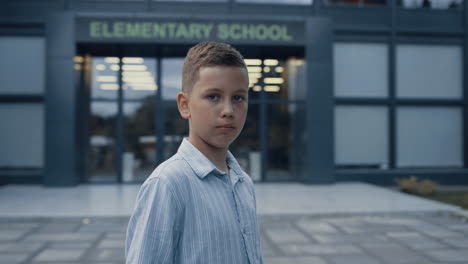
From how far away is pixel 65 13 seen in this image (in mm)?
12219

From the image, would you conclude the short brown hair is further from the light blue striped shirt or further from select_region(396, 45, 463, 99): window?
select_region(396, 45, 463, 99): window

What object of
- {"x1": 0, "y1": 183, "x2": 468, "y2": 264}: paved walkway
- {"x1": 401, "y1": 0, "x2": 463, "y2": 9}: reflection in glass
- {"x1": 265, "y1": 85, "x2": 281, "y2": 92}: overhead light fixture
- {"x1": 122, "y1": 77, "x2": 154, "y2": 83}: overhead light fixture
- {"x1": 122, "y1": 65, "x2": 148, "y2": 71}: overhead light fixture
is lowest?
{"x1": 0, "y1": 183, "x2": 468, "y2": 264}: paved walkway

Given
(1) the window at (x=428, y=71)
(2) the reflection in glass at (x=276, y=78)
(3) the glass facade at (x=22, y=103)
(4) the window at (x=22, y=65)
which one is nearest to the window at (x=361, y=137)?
(1) the window at (x=428, y=71)

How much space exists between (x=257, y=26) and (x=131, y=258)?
12.0m

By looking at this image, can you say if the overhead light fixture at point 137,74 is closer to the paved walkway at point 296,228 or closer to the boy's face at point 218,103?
the paved walkway at point 296,228

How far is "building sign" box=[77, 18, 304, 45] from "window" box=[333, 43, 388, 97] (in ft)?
5.95

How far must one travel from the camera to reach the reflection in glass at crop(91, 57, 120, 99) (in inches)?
523

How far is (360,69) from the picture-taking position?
13641 mm

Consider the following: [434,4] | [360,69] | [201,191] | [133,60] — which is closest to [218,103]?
[201,191]

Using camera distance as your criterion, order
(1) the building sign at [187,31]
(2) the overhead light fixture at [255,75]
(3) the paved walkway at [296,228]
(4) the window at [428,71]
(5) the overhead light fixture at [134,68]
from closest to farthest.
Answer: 1. (3) the paved walkway at [296,228]
2. (1) the building sign at [187,31]
3. (5) the overhead light fixture at [134,68]
4. (2) the overhead light fixture at [255,75]
5. (4) the window at [428,71]

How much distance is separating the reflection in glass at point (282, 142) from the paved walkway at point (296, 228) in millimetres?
2451

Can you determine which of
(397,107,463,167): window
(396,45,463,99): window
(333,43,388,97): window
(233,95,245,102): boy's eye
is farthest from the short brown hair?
(396,45,463,99): window

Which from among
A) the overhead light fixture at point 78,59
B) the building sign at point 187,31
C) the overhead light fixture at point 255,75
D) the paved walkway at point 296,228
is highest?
the building sign at point 187,31

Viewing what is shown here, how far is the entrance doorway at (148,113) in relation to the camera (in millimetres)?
13234
